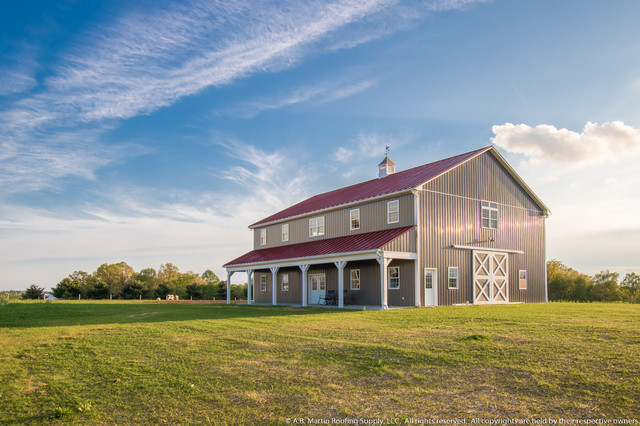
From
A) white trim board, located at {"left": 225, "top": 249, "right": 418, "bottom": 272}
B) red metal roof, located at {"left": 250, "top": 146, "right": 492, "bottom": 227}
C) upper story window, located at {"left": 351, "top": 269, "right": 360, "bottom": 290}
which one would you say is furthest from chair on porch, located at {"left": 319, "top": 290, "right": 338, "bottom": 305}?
red metal roof, located at {"left": 250, "top": 146, "right": 492, "bottom": 227}

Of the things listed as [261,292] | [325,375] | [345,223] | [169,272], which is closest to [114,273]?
[169,272]

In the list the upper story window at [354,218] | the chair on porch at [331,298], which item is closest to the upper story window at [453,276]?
the upper story window at [354,218]

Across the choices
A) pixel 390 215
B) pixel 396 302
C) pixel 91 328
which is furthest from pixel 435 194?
pixel 91 328

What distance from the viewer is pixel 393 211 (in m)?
24.1

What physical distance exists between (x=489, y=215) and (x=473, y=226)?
1.72 metres

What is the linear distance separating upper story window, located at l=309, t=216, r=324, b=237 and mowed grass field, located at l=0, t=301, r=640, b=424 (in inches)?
685

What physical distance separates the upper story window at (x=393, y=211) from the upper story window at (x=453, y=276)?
12.1 ft

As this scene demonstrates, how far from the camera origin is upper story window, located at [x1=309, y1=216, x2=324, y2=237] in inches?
1156

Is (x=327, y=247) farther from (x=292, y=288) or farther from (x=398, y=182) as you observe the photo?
(x=292, y=288)

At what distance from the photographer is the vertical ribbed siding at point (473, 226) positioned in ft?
76.4

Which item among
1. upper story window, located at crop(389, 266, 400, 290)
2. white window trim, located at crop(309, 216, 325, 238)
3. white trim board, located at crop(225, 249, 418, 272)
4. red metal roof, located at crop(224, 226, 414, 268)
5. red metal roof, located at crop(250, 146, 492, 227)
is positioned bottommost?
upper story window, located at crop(389, 266, 400, 290)

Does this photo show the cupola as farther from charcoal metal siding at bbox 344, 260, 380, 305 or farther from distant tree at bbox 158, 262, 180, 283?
distant tree at bbox 158, 262, 180, 283

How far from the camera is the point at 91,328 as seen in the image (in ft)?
46.8

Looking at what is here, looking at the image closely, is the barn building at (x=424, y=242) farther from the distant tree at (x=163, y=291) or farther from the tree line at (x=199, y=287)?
the distant tree at (x=163, y=291)
